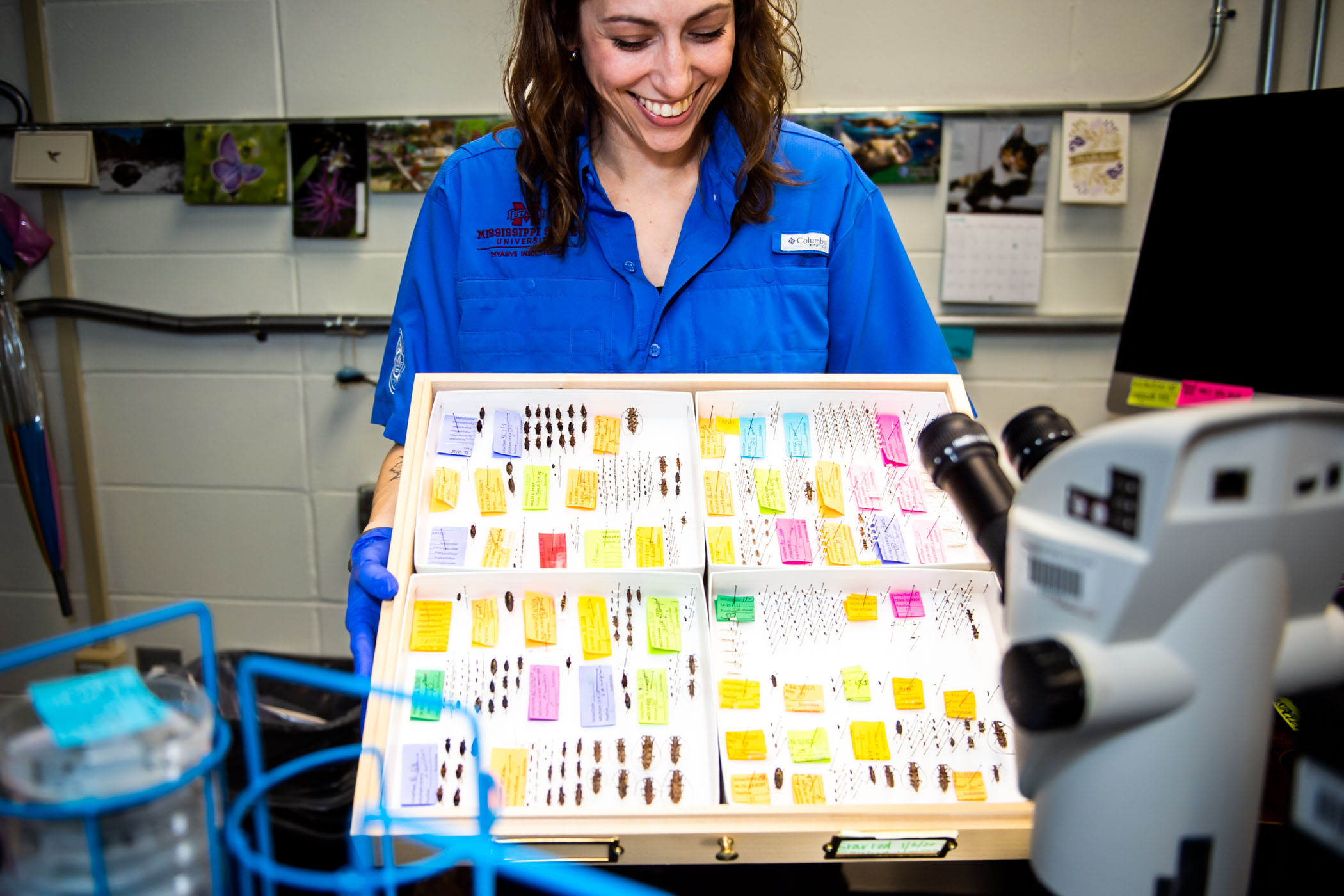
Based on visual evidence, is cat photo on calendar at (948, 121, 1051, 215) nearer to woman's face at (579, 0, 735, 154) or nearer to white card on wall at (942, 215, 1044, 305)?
white card on wall at (942, 215, 1044, 305)

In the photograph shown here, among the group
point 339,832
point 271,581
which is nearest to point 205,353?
point 271,581

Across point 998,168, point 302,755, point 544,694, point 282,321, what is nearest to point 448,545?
point 544,694

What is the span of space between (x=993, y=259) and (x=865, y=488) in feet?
4.82

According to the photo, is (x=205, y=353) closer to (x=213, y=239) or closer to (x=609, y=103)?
(x=213, y=239)

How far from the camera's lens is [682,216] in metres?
1.41

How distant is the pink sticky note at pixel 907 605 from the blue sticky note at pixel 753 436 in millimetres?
250

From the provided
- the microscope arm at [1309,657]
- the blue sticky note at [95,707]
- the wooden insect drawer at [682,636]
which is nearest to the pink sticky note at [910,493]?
the wooden insect drawer at [682,636]

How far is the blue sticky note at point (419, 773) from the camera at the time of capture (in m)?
0.84

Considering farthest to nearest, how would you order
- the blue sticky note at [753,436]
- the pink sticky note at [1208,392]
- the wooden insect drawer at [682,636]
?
the pink sticky note at [1208,392], the blue sticky note at [753,436], the wooden insect drawer at [682,636]

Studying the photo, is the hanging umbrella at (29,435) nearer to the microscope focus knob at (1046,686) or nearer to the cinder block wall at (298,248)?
the cinder block wall at (298,248)

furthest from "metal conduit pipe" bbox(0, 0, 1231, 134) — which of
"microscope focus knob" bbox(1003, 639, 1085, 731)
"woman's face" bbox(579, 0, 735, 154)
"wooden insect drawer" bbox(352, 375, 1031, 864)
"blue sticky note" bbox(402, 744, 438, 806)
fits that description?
"microscope focus knob" bbox(1003, 639, 1085, 731)

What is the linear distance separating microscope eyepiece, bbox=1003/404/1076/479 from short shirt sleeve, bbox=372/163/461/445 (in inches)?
39.9

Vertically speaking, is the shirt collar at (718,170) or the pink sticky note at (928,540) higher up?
the shirt collar at (718,170)

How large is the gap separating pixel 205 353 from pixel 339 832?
1472 mm
